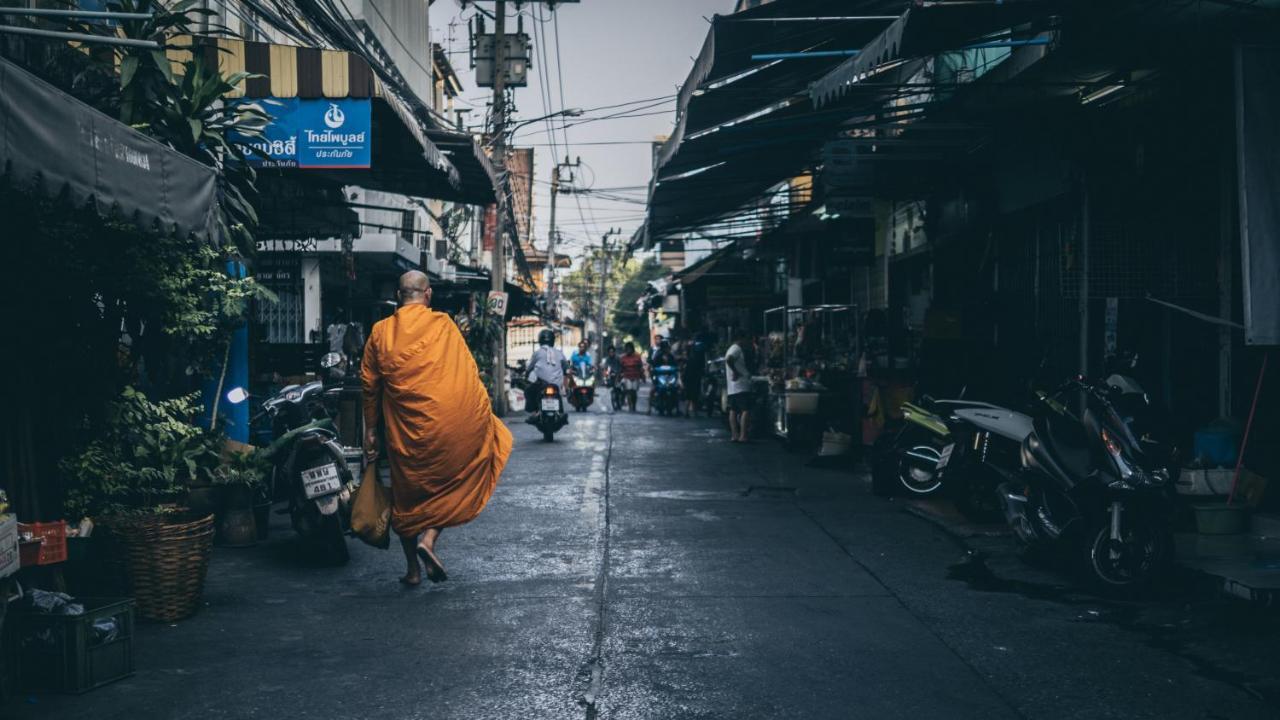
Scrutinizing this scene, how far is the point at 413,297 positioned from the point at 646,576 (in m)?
2.33

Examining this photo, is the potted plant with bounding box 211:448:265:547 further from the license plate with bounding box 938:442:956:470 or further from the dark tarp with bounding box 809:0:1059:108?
the license plate with bounding box 938:442:956:470

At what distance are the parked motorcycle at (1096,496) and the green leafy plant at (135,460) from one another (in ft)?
17.8

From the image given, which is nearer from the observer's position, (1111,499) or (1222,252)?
(1111,499)

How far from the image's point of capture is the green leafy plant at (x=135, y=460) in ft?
18.6

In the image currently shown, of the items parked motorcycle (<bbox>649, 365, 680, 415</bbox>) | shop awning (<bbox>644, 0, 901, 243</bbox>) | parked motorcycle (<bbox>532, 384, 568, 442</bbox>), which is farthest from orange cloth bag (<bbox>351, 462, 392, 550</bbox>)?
parked motorcycle (<bbox>649, 365, 680, 415</bbox>)

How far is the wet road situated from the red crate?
63 centimetres

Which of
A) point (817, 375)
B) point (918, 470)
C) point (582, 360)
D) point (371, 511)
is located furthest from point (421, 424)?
point (582, 360)

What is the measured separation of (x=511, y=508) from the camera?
9.59 meters

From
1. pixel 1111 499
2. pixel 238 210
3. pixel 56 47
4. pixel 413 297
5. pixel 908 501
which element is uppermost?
pixel 56 47

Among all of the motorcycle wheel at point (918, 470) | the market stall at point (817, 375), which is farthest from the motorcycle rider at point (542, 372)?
the motorcycle wheel at point (918, 470)

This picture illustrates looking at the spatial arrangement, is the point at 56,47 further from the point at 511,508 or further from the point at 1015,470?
the point at 1015,470

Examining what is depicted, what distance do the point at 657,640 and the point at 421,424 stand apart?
7.37ft

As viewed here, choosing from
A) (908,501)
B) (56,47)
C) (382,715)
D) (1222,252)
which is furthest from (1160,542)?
(56,47)

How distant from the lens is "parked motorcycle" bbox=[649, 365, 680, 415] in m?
24.2
